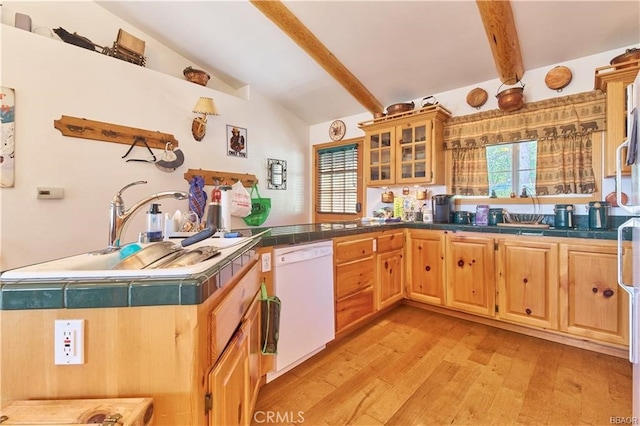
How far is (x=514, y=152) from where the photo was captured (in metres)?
2.81

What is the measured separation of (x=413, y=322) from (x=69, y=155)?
3471 millimetres

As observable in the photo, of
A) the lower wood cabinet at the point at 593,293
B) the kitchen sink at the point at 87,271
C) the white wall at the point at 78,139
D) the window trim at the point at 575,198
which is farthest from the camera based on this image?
the window trim at the point at 575,198

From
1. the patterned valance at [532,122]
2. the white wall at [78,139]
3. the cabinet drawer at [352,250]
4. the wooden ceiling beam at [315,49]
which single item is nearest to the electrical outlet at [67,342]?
the cabinet drawer at [352,250]

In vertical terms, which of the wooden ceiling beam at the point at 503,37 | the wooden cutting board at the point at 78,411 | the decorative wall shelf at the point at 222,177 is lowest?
the wooden cutting board at the point at 78,411

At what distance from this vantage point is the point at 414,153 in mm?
3158

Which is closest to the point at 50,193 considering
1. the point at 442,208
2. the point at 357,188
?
the point at 357,188

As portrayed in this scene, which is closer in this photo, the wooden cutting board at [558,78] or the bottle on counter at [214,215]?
the bottle on counter at [214,215]

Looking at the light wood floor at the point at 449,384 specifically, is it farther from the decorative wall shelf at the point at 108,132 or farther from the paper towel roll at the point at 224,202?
the decorative wall shelf at the point at 108,132

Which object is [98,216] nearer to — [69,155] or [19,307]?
[69,155]

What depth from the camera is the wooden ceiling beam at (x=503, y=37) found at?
6.86 feet

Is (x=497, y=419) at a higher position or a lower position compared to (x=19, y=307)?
lower

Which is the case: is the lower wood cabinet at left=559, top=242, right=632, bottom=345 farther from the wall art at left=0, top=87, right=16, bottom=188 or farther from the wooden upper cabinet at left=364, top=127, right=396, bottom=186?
the wall art at left=0, top=87, right=16, bottom=188

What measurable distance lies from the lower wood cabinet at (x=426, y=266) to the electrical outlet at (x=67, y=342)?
2737 millimetres

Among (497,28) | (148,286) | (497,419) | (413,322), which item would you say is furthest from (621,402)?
(497,28)
